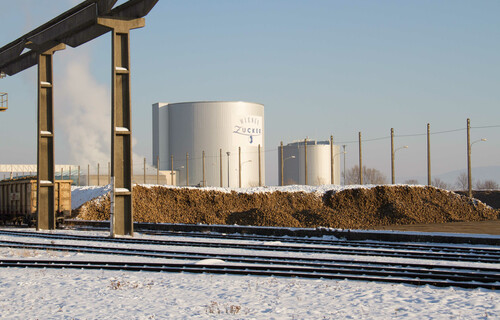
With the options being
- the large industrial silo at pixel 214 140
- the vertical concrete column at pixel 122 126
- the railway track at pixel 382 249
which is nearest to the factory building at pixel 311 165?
the large industrial silo at pixel 214 140

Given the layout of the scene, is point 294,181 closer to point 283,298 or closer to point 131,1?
point 131,1

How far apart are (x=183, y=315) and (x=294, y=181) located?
93390 millimetres

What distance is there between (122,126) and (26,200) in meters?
10.6

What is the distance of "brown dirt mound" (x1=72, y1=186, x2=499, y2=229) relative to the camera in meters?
38.0

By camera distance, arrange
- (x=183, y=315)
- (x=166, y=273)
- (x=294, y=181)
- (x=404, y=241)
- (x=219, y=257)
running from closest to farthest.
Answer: (x=183, y=315), (x=166, y=273), (x=219, y=257), (x=404, y=241), (x=294, y=181)

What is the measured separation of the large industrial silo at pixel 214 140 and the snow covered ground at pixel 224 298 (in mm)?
79788

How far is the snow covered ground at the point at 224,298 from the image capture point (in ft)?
31.8

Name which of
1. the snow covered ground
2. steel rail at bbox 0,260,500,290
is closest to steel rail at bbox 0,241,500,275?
steel rail at bbox 0,260,500,290

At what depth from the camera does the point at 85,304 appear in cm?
1069

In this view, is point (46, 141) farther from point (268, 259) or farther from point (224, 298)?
point (224, 298)

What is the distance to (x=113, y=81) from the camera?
2495 cm

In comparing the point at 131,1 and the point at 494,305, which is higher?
the point at 131,1

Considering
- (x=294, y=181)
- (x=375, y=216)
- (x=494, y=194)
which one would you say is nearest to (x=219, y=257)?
(x=375, y=216)

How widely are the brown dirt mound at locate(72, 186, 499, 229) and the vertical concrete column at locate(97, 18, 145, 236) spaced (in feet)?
36.3
